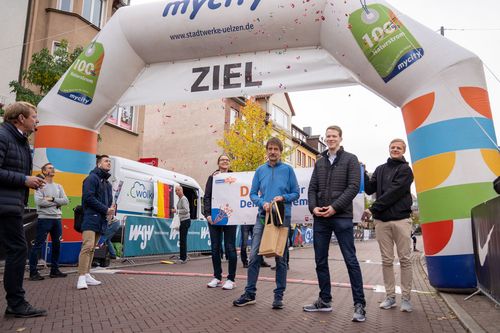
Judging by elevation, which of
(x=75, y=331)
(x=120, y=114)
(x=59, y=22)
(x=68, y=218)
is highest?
(x=59, y=22)

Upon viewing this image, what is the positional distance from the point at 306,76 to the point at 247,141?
2200cm

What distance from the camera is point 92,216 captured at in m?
6.68

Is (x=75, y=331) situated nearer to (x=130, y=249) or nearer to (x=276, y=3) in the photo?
(x=276, y=3)

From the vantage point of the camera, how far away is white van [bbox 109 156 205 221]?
1250 centimetres

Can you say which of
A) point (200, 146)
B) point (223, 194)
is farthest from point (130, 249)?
point (200, 146)

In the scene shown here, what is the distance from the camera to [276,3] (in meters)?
7.23

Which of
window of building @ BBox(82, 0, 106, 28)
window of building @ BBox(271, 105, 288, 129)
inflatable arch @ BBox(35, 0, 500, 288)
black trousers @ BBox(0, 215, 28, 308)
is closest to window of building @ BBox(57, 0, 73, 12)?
window of building @ BBox(82, 0, 106, 28)

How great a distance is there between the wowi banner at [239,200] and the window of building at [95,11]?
1265 centimetres

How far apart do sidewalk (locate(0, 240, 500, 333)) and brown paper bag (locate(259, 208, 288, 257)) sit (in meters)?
0.69

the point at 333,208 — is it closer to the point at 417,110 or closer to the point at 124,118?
the point at 417,110

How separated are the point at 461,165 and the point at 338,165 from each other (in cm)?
211

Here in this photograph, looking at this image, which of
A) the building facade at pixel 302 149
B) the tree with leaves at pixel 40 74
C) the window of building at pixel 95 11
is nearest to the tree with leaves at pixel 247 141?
the window of building at pixel 95 11

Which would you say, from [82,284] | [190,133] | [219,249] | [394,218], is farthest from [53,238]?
[190,133]

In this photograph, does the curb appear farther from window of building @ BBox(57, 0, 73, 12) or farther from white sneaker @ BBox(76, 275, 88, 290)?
window of building @ BBox(57, 0, 73, 12)
